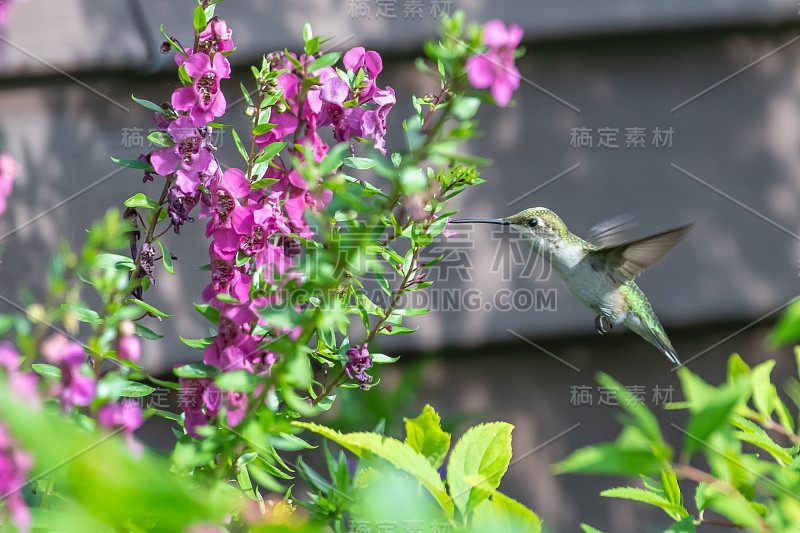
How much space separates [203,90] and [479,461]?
545 millimetres

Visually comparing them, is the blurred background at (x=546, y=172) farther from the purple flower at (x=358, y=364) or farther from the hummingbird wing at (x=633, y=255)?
the purple flower at (x=358, y=364)

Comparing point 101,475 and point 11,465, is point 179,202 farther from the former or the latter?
point 101,475

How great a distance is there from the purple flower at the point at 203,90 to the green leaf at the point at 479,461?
1.59 feet

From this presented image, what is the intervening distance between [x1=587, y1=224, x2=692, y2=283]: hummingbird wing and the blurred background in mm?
712

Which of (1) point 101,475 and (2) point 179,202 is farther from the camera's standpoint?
(2) point 179,202

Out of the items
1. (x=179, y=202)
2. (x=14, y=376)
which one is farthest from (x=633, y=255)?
(x=14, y=376)

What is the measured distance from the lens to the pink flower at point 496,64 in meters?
0.57

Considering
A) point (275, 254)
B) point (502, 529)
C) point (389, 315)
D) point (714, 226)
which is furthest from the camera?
point (714, 226)

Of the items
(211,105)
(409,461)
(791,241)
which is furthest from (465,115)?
(791,241)

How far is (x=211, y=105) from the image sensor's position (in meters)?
0.81

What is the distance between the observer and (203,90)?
81 cm

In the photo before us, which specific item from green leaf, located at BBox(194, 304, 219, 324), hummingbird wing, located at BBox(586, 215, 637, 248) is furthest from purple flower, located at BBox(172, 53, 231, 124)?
hummingbird wing, located at BBox(586, 215, 637, 248)

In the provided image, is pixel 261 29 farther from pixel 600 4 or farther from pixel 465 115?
pixel 465 115

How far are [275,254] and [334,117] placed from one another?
0.69 feet
